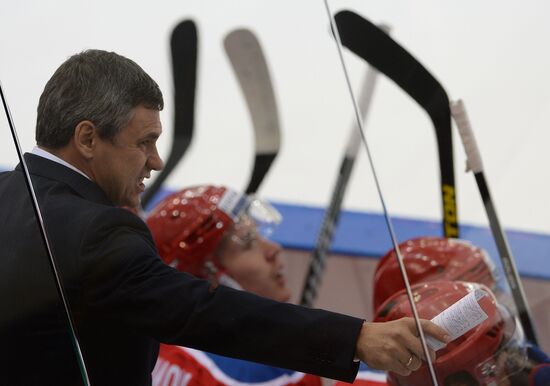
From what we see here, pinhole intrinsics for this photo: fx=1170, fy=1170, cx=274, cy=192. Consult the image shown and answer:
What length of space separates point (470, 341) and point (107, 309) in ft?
1.37

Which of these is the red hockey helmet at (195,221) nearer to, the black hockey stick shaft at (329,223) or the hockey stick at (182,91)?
the hockey stick at (182,91)

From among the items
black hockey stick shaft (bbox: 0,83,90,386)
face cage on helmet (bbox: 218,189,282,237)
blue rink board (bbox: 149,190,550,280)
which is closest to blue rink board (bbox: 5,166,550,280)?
blue rink board (bbox: 149,190,550,280)

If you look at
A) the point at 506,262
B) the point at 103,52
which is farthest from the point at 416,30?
the point at 103,52

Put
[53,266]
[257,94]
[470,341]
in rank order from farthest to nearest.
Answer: [257,94] < [470,341] < [53,266]

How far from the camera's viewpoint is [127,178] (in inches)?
39.1

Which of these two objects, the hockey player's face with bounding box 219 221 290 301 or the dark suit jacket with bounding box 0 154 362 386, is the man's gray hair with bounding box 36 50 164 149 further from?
the hockey player's face with bounding box 219 221 290 301

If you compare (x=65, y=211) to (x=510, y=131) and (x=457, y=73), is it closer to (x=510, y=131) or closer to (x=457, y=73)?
(x=510, y=131)

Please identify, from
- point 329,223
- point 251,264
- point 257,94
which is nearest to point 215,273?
point 251,264

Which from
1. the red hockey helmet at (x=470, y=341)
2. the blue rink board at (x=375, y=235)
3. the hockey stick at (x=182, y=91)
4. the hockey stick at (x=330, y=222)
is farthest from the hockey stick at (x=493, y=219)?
the hockey stick at (x=330, y=222)

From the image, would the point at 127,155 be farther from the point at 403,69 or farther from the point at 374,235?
the point at 374,235

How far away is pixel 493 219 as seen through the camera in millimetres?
1461

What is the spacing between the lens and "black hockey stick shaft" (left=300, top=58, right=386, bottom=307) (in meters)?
2.32

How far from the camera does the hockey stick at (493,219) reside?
1.40 metres

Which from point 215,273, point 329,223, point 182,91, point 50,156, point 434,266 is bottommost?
point 329,223
